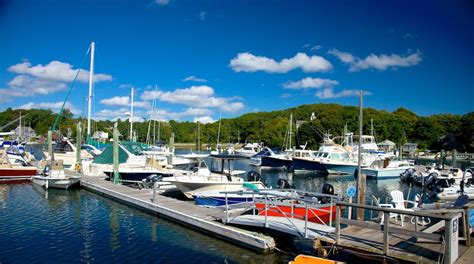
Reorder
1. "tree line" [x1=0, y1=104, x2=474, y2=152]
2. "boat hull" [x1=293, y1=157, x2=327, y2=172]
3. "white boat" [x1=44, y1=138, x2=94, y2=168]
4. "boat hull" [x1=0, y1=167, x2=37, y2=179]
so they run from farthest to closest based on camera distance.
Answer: "tree line" [x1=0, y1=104, x2=474, y2=152]
"boat hull" [x1=293, y1=157, x2=327, y2=172]
"white boat" [x1=44, y1=138, x2=94, y2=168]
"boat hull" [x1=0, y1=167, x2=37, y2=179]

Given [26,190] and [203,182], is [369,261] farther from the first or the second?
[26,190]

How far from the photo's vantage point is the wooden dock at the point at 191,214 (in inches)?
526

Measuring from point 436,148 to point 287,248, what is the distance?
11154 cm

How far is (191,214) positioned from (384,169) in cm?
3401

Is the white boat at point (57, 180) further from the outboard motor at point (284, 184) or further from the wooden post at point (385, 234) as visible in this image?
the wooden post at point (385, 234)

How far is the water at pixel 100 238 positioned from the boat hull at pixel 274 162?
34.2 meters

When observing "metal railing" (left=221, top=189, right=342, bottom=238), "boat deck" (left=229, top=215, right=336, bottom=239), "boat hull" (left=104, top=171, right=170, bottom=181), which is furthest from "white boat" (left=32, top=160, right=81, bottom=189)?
"boat deck" (left=229, top=215, right=336, bottom=239)

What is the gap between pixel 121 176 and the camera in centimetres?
3019

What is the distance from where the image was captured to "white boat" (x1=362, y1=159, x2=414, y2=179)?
44000mm

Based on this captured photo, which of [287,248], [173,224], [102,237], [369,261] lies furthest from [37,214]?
[369,261]

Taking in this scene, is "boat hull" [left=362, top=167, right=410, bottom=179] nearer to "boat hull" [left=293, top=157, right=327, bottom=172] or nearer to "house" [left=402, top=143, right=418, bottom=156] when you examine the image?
"boat hull" [left=293, top=157, right=327, bottom=172]

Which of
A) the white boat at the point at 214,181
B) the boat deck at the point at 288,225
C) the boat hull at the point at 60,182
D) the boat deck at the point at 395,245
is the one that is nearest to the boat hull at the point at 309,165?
the white boat at the point at 214,181

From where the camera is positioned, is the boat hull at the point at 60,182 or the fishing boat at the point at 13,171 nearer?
the boat hull at the point at 60,182

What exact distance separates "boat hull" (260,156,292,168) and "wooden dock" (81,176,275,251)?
31.0 meters
